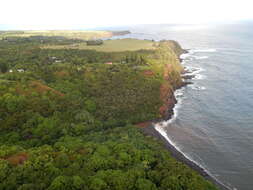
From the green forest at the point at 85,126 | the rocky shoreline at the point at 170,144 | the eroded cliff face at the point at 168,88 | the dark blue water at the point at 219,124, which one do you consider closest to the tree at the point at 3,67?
the green forest at the point at 85,126

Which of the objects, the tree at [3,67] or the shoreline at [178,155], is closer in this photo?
the shoreline at [178,155]

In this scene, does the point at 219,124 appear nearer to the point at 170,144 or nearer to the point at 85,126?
the point at 170,144

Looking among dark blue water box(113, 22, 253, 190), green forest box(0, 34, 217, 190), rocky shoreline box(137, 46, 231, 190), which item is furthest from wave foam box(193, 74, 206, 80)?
rocky shoreline box(137, 46, 231, 190)

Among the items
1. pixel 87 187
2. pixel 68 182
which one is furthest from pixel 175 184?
pixel 68 182

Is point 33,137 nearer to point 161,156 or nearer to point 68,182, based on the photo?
point 68,182

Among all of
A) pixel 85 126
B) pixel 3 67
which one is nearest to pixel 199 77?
pixel 85 126

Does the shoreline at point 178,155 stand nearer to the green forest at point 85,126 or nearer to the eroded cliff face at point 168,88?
the green forest at point 85,126
